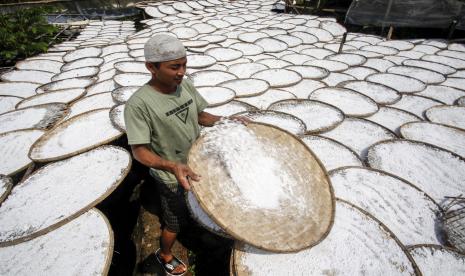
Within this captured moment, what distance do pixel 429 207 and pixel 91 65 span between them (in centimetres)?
574

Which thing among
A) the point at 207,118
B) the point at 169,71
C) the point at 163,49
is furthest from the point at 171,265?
the point at 163,49

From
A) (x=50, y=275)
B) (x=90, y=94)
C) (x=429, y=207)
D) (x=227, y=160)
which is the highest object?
(x=227, y=160)

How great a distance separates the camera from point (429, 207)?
7.29ft

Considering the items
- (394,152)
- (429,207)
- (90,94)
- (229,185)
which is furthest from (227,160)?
(90,94)

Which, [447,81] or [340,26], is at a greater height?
[340,26]

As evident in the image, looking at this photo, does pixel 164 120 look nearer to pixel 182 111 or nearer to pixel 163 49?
pixel 182 111

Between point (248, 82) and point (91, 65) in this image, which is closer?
point (248, 82)

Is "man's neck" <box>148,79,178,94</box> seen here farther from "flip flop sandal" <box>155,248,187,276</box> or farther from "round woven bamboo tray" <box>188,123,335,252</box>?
"flip flop sandal" <box>155,248,187,276</box>

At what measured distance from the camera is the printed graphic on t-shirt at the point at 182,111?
6.38 feet

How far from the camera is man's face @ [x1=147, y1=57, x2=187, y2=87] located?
174 centimetres

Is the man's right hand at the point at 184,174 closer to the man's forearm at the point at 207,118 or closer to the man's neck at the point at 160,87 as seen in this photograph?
the man's neck at the point at 160,87

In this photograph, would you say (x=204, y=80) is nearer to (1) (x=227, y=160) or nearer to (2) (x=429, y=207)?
(1) (x=227, y=160)

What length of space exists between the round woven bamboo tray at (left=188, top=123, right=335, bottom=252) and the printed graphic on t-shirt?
1.02ft

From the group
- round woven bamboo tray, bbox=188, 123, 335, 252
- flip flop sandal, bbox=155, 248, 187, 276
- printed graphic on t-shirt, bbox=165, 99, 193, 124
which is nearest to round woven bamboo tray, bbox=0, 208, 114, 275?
flip flop sandal, bbox=155, 248, 187, 276
